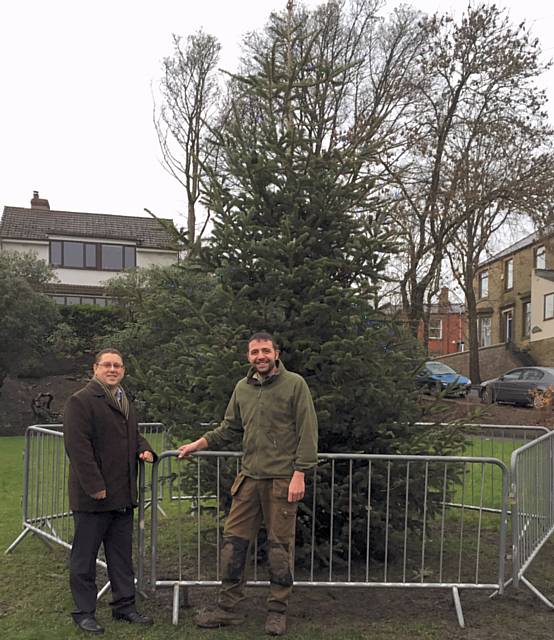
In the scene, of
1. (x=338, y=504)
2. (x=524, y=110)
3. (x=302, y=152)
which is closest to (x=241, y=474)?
(x=338, y=504)

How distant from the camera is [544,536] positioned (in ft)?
20.8

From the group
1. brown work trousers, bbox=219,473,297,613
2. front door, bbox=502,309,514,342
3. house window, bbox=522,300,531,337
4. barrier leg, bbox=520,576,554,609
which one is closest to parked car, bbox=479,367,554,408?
house window, bbox=522,300,531,337

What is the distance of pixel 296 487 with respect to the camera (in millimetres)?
4500

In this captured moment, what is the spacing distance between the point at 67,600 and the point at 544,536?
4247mm

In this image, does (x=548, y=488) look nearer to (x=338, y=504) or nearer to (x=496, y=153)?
(x=338, y=504)

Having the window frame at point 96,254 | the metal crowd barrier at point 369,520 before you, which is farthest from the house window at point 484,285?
the metal crowd barrier at point 369,520

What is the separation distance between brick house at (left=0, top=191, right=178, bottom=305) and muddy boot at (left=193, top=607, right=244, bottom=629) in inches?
1319

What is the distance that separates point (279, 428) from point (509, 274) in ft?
147

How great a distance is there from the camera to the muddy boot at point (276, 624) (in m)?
4.46

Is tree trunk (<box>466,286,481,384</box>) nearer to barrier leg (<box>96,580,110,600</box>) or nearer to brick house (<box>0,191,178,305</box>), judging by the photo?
brick house (<box>0,191,178,305</box>)

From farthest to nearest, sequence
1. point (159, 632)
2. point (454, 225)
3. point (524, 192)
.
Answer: point (454, 225) < point (524, 192) < point (159, 632)

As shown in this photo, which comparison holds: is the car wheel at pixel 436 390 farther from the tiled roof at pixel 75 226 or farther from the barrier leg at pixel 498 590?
the tiled roof at pixel 75 226

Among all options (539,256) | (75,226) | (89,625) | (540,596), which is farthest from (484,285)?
(89,625)

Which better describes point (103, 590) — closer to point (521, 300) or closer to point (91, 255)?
point (91, 255)
